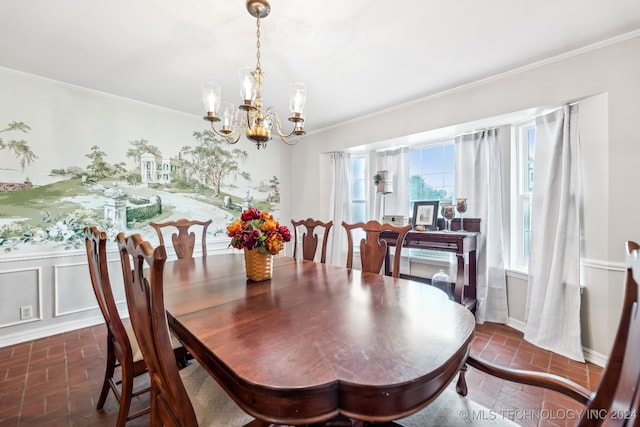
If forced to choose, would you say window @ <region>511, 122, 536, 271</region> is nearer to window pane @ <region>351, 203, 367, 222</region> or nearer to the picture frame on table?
the picture frame on table

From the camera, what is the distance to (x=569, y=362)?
214cm

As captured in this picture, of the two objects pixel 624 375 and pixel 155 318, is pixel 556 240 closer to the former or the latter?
pixel 624 375

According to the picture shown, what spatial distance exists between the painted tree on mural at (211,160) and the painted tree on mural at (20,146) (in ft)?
4.61

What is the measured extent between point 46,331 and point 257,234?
2.76 meters

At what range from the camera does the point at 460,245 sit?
2756 mm

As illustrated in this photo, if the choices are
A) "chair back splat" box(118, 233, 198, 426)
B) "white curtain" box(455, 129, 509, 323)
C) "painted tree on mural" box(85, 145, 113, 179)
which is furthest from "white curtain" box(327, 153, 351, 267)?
"chair back splat" box(118, 233, 198, 426)

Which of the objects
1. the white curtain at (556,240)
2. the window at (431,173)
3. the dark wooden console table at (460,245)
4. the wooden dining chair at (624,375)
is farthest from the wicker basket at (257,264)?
the window at (431,173)

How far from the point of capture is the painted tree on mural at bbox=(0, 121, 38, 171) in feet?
8.18

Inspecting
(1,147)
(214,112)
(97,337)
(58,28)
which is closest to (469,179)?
(214,112)

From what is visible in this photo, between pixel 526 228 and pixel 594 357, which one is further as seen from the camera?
pixel 526 228

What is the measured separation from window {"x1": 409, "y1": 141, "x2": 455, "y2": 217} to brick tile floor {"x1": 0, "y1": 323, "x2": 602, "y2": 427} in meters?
1.73

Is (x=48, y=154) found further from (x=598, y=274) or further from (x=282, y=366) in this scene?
(x=598, y=274)

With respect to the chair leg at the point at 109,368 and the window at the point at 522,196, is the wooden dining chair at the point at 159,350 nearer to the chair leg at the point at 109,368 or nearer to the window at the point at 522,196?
the chair leg at the point at 109,368

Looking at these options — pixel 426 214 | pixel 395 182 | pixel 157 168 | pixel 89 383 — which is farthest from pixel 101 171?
pixel 426 214
